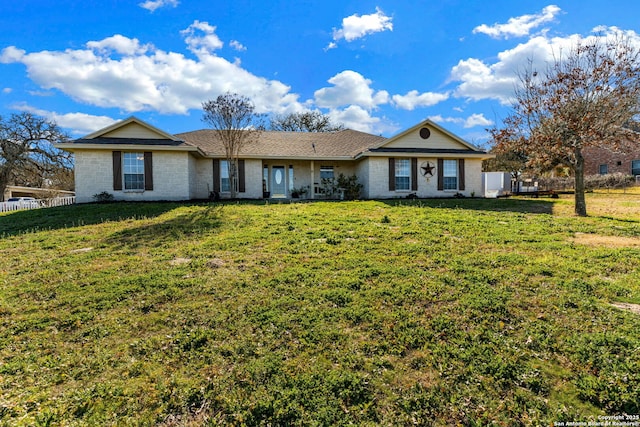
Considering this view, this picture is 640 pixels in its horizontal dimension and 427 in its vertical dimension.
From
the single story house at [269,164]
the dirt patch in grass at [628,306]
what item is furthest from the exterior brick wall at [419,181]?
the dirt patch in grass at [628,306]

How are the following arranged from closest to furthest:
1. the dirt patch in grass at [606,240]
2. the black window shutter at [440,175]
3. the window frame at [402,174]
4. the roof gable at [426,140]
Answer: the dirt patch in grass at [606,240], the roof gable at [426,140], the window frame at [402,174], the black window shutter at [440,175]

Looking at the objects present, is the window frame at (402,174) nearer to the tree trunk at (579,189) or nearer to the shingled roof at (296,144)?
the shingled roof at (296,144)

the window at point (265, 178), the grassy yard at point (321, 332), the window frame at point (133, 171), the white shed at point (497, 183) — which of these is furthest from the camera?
the white shed at point (497, 183)

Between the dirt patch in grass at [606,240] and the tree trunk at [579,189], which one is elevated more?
the tree trunk at [579,189]

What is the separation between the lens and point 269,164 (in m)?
18.2

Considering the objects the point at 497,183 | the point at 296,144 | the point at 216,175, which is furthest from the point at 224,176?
the point at 497,183

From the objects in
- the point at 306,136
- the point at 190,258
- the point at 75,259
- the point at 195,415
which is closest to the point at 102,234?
the point at 75,259

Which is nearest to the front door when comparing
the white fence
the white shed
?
the white fence

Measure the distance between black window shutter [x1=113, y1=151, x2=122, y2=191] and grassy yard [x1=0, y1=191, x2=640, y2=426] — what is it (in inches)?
321

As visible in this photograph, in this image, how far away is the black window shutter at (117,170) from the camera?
48.4 feet

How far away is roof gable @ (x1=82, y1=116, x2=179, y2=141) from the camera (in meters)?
14.9

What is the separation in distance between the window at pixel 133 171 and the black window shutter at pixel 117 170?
0.19 meters

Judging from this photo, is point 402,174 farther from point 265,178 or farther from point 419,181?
point 265,178

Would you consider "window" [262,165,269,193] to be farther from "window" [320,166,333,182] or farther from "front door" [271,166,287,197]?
"window" [320,166,333,182]
